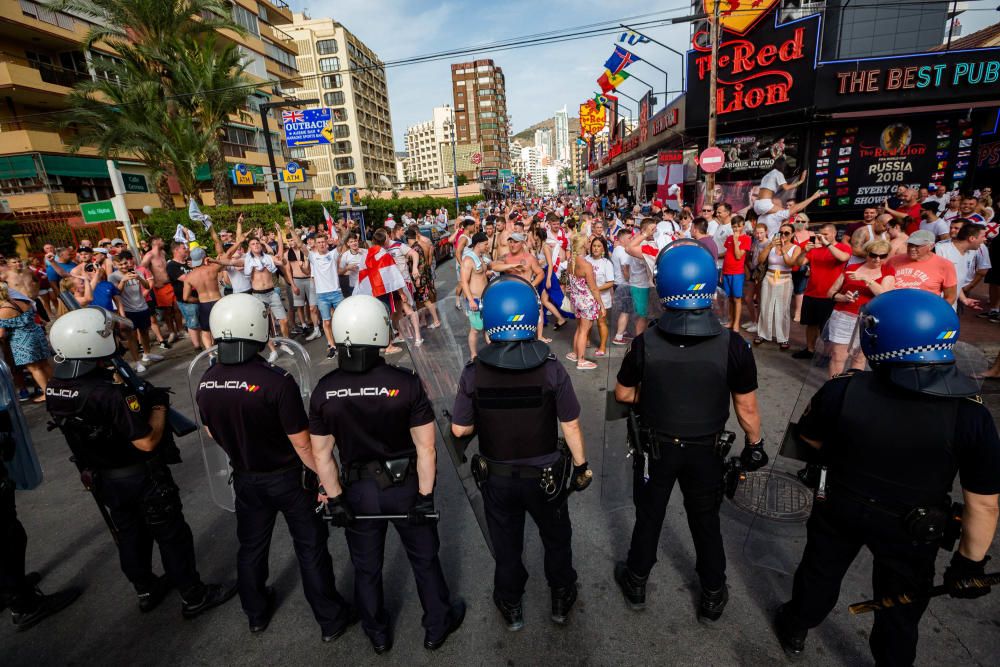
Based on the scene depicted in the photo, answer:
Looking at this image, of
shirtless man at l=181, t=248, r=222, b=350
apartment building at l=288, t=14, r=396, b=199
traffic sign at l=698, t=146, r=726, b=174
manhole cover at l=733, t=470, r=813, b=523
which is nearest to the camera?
manhole cover at l=733, t=470, r=813, b=523

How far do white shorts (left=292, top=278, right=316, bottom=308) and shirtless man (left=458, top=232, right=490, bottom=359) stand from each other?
350 cm

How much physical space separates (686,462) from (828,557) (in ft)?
2.41

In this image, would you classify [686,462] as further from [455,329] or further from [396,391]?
[455,329]

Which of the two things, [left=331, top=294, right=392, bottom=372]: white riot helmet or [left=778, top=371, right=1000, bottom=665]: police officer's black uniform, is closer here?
[left=778, top=371, right=1000, bottom=665]: police officer's black uniform

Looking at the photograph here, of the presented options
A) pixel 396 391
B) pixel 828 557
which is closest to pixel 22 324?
pixel 396 391

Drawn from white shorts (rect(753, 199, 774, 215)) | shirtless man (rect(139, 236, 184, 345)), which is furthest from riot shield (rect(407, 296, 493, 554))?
white shorts (rect(753, 199, 774, 215))

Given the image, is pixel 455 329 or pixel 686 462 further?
pixel 455 329

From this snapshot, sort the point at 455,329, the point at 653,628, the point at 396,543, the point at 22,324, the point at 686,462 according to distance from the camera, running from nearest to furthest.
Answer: the point at 686,462 → the point at 653,628 → the point at 396,543 → the point at 22,324 → the point at 455,329

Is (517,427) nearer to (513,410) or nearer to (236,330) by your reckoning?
(513,410)

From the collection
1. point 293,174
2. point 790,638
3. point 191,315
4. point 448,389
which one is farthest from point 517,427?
point 293,174

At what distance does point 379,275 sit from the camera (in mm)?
7590

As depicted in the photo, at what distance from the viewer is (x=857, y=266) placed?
4805mm

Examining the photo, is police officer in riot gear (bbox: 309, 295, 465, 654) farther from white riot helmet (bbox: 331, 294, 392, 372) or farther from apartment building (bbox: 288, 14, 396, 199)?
apartment building (bbox: 288, 14, 396, 199)

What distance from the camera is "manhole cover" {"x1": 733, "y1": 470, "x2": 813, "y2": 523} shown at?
11.4ft
